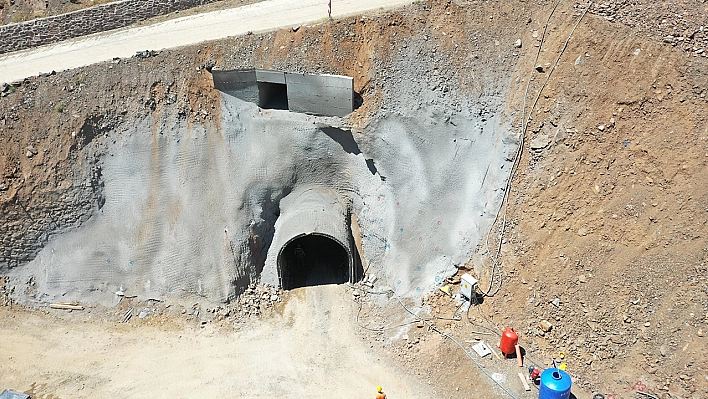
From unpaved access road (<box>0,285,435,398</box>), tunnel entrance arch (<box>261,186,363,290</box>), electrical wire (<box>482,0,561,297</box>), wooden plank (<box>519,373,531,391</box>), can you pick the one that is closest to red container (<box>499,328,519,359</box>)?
wooden plank (<box>519,373,531,391</box>)

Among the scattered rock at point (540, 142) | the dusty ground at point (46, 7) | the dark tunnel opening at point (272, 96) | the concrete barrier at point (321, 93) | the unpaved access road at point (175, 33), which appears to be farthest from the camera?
the dusty ground at point (46, 7)

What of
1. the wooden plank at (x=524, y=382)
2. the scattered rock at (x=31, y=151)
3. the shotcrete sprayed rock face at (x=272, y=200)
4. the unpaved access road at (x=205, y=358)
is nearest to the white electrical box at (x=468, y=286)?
the shotcrete sprayed rock face at (x=272, y=200)

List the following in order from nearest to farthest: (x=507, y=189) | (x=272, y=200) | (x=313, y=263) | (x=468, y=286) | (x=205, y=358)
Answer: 1. (x=468, y=286)
2. (x=205, y=358)
3. (x=507, y=189)
4. (x=272, y=200)
5. (x=313, y=263)

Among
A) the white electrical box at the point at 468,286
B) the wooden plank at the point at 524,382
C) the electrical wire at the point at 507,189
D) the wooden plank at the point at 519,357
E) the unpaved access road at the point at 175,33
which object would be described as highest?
the unpaved access road at the point at 175,33

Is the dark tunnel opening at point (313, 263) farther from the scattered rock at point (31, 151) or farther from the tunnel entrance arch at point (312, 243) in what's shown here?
the scattered rock at point (31, 151)

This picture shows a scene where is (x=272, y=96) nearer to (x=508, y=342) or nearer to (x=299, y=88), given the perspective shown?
(x=299, y=88)

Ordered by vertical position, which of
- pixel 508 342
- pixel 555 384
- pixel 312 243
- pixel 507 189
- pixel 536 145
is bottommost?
pixel 312 243

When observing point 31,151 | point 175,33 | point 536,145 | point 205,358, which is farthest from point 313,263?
point 31,151
